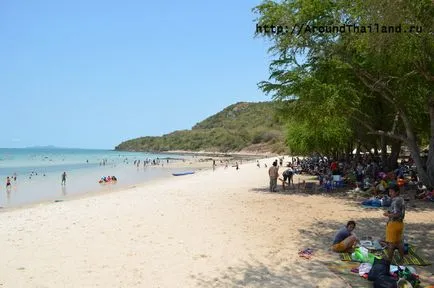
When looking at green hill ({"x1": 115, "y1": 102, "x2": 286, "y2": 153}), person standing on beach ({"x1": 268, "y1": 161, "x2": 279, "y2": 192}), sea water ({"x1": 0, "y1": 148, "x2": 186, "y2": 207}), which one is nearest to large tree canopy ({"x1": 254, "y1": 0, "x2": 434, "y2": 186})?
person standing on beach ({"x1": 268, "y1": 161, "x2": 279, "y2": 192})

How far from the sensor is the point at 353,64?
54.8 ft

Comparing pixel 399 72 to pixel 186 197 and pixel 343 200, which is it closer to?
pixel 343 200

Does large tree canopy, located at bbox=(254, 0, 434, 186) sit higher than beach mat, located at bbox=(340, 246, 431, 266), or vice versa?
large tree canopy, located at bbox=(254, 0, 434, 186)

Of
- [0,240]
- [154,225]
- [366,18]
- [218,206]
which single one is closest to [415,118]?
[218,206]

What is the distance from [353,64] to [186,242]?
10.4m

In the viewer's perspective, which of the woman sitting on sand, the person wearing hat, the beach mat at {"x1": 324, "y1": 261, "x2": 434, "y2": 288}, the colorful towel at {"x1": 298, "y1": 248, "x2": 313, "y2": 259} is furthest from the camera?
the woman sitting on sand

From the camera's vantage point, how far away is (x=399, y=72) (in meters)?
15.3

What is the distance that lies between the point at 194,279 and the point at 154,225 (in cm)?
529

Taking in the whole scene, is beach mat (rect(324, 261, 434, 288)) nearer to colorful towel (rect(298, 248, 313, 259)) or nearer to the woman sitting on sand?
colorful towel (rect(298, 248, 313, 259))

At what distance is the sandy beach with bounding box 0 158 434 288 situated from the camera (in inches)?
303

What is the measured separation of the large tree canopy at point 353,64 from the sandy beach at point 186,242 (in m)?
4.20

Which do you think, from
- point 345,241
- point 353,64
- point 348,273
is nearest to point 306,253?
point 345,241

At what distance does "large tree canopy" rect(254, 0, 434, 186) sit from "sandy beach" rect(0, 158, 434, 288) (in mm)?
4205

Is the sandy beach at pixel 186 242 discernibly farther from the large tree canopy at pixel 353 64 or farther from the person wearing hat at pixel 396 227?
the large tree canopy at pixel 353 64
